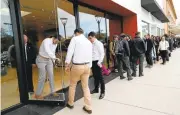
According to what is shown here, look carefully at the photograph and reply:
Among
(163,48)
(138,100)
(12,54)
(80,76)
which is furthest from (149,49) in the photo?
(12,54)

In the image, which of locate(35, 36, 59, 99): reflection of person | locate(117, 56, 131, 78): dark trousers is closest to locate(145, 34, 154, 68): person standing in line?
locate(117, 56, 131, 78): dark trousers

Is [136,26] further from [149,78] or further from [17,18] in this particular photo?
[17,18]

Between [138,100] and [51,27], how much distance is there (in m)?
3.44

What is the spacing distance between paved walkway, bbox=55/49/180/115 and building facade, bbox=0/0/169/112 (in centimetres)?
95

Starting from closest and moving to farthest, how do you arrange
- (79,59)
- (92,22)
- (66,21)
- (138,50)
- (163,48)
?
(79,59) < (66,21) < (138,50) < (92,22) < (163,48)

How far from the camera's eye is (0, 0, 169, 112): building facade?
12.6ft

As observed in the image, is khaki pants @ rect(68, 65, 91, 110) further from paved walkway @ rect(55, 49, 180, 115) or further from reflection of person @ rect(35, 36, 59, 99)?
reflection of person @ rect(35, 36, 59, 99)

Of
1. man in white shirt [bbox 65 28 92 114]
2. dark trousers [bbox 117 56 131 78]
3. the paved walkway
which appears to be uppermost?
man in white shirt [bbox 65 28 92 114]

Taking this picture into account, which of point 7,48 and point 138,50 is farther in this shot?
point 138,50

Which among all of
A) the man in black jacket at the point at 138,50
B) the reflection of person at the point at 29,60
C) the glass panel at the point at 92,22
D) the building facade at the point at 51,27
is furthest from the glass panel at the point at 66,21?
the man in black jacket at the point at 138,50

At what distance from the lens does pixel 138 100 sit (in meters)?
4.06

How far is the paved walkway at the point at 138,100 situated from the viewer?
3.53m

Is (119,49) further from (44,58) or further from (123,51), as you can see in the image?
(44,58)

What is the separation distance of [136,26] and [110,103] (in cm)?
598
